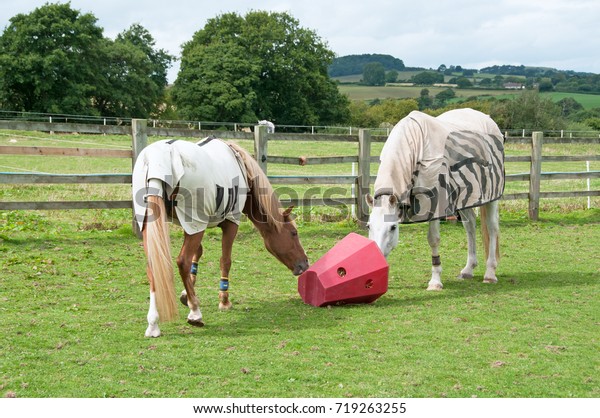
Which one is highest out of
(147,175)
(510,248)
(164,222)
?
(147,175)

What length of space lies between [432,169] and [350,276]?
161cm

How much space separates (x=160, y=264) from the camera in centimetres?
498

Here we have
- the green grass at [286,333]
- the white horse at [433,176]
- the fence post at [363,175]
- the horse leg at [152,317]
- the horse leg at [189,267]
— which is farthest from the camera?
the fence post at [363,175]

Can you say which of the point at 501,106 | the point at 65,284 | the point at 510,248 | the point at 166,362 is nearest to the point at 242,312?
the point at 166,362

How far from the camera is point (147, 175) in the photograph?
5.16 meters

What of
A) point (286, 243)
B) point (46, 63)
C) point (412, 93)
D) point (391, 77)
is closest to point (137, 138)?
point (286, 243)

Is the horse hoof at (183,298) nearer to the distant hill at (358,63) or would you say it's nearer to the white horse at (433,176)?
the white horse at (433,176)

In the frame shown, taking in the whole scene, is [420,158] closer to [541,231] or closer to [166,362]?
[166,362]

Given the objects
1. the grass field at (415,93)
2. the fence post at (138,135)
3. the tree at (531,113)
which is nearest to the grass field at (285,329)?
the fence post at (138,135)

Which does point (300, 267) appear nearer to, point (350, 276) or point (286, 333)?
point (350, 276)

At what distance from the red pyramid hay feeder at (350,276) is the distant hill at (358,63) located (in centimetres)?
12630

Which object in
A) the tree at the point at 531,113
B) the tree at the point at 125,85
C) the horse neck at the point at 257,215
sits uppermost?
the tree at the point at 125,85

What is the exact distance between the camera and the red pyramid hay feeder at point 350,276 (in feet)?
20.7
